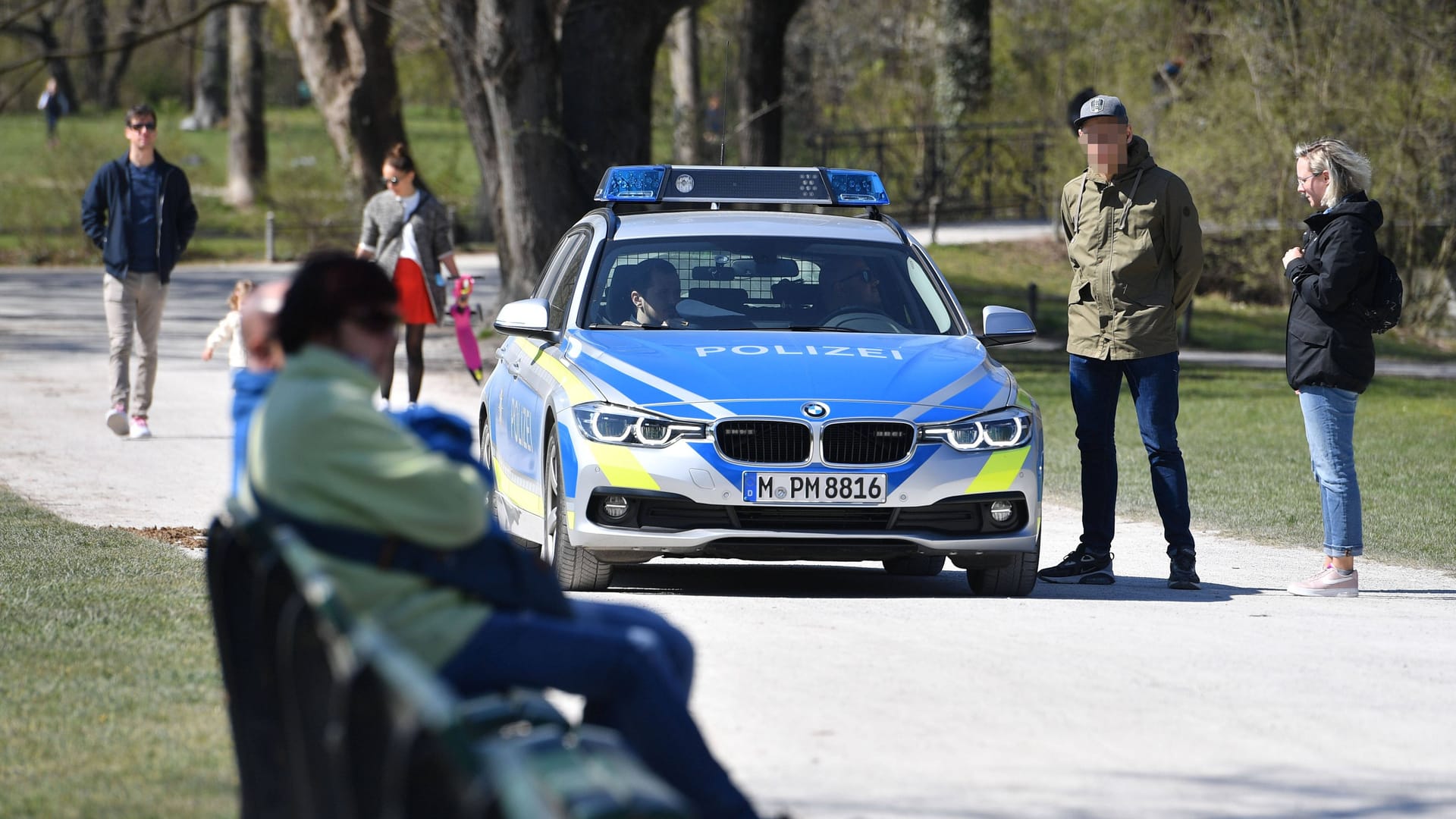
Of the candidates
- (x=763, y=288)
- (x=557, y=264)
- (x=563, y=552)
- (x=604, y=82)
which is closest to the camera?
(x=563, y=552)

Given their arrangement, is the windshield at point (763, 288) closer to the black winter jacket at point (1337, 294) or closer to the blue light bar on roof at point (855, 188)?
the blue light bar on roof at point (855, 188)

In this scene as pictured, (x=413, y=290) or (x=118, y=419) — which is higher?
(x=413, y=290)

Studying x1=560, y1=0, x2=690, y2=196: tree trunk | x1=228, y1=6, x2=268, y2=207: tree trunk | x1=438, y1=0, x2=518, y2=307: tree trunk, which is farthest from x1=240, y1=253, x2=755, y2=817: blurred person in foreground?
x1=228, y1=6, x2=268, y2=207: tree trunk

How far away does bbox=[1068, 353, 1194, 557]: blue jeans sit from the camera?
8.88 meters

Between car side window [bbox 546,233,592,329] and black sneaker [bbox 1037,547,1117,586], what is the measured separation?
2.52m

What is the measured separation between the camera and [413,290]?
13906 millimetres

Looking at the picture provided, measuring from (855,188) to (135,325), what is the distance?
6.20 m

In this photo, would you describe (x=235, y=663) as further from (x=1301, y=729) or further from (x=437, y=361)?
(x=437, y=361)

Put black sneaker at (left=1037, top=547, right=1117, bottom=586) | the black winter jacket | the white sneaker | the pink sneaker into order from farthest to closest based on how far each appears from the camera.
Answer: the white sneaker → black sneaker at (left=1037, top=547, right=1117, bottom=586) → the pink sneaker → the black winter jacket

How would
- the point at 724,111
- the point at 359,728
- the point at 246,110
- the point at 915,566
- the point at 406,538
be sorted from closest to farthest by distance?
the point at 359,728
the point at 406,538
the point at 915,566
the point at 724,111
the point at 246,110

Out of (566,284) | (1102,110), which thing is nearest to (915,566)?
(566,284)

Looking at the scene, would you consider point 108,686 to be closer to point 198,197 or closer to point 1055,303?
point 1055,303

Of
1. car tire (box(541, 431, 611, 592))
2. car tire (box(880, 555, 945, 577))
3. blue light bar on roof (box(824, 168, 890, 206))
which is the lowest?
car tire (box(880, 555, 945, 577))

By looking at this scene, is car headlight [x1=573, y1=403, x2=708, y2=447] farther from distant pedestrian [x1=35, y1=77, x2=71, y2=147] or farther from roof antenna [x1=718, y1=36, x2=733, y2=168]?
distant pedestrian [x1=35, y1=77, x2=71, y2=147]
